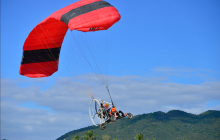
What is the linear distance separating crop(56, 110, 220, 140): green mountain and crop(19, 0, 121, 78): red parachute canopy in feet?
349

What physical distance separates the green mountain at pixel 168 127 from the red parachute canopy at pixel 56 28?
4193 inches

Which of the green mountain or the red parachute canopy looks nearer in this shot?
the red parachute canopy

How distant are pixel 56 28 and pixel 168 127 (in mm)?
128216

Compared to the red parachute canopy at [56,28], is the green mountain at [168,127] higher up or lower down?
higher up

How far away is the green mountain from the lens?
132750 millimetres

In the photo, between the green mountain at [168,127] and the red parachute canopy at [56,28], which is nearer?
the red parachute canopy at [56,28]

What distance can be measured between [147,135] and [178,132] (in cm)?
1387

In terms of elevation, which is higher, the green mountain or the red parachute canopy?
the green mountain

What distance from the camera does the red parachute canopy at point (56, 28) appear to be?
72.4 ft

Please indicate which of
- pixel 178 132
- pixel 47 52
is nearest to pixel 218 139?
pixel 178 132

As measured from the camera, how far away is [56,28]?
26.1 meters

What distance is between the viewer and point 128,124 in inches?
6127

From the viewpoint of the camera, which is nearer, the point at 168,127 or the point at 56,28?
the point at 56,28

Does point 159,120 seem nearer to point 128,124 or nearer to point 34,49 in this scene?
point 128,124
